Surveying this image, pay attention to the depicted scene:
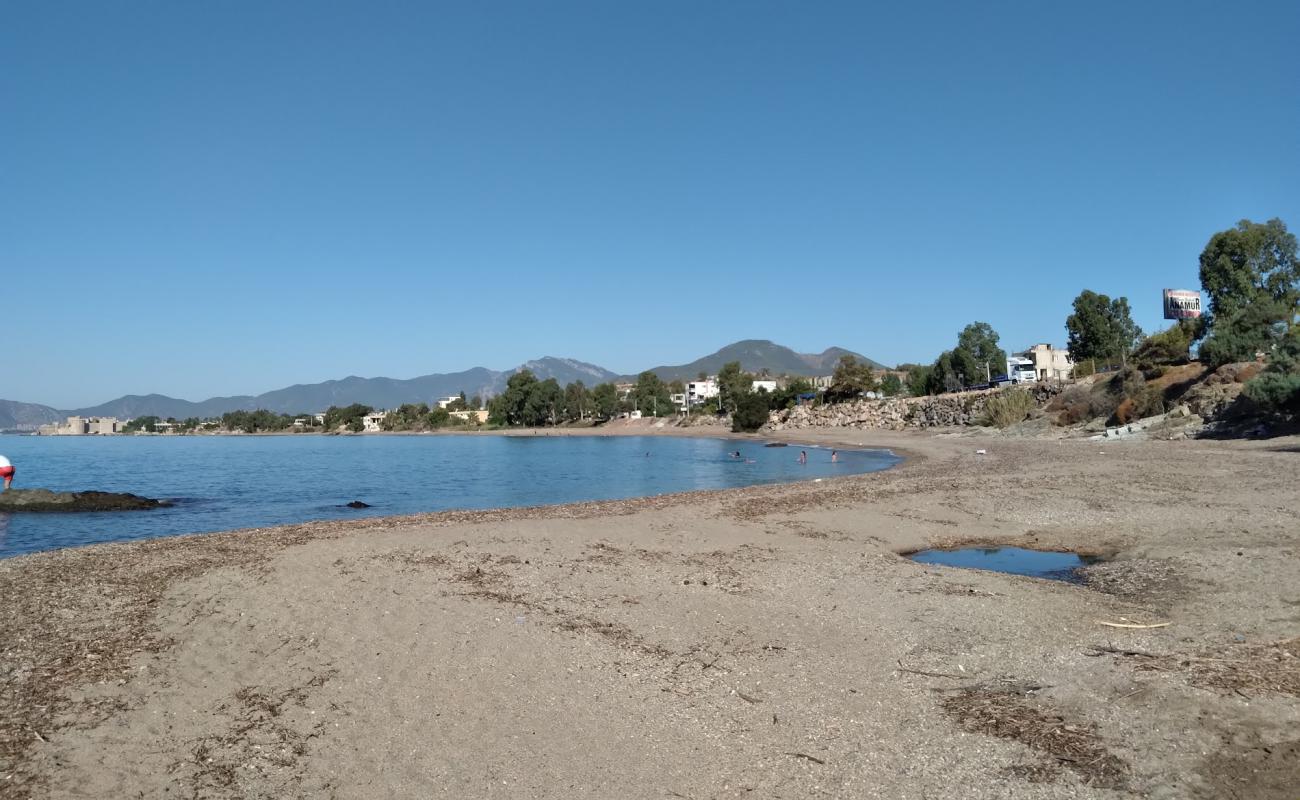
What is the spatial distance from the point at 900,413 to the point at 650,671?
279 feet

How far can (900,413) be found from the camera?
8669cm

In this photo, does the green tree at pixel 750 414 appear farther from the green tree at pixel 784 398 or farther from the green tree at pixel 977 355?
the green tree at pixel 977 355

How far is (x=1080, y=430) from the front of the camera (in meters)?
48.0

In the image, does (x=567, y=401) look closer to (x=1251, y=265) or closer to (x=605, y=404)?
(x=605, y=404)

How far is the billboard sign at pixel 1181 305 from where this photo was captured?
2709 inches

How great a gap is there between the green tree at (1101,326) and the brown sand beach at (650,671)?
80650 mm

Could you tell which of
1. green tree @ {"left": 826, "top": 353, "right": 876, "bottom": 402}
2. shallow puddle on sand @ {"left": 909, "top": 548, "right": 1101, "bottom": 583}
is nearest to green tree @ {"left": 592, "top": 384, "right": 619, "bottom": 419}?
green tree @ {"left": 826, "top": 353, "right": 876, "bottom": 402}

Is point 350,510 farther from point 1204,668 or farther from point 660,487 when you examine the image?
point 1204,668

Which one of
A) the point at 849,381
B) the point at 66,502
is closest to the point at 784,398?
the point at 849,381

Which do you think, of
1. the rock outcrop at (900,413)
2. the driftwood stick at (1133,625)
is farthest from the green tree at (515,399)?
the driftwood stick at (1133,625)

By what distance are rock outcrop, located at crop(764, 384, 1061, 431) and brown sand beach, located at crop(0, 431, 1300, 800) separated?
201 ft

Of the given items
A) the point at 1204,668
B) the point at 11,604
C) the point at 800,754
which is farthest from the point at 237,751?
the point at 1204,668

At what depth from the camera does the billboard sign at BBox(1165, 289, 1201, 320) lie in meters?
68.8

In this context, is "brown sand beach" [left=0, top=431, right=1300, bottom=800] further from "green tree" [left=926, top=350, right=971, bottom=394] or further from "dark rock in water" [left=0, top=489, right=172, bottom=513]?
"green tree" [left=926, top=350, right=971, bottom=394]
